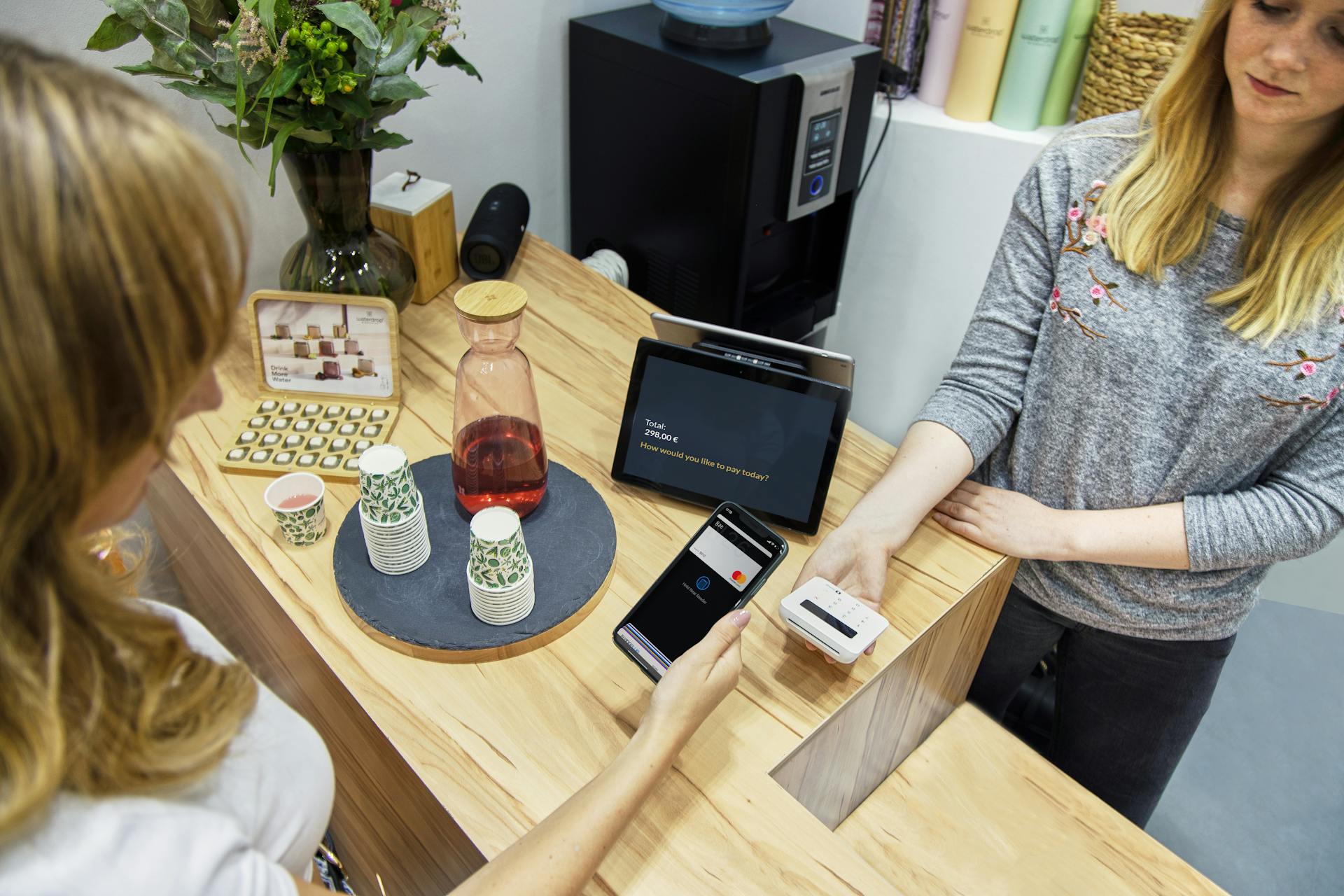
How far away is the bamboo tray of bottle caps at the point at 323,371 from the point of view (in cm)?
121

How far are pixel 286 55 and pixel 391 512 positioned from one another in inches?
21.7

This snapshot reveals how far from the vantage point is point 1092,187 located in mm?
1130

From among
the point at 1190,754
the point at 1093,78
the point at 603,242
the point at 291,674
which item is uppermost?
the point at 1093,78

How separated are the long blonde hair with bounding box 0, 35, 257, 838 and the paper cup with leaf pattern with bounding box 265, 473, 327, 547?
48cm

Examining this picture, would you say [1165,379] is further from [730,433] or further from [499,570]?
[499,570]

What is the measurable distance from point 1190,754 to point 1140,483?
1.11 metres

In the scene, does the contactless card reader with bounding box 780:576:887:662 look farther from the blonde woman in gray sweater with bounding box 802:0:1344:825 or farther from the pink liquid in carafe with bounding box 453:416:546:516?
the pink liquid in carafe with bounding box 453:416:546:516

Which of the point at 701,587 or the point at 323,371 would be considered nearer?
the point at 701,587

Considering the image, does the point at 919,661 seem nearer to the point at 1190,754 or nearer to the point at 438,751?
the point at 438,751

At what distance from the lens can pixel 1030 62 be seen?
1.82 metres

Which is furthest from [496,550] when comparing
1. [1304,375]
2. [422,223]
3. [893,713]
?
[1304,375]

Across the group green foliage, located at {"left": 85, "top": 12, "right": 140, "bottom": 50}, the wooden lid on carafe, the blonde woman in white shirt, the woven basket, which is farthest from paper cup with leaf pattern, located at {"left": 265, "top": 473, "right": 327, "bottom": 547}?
the woven basket

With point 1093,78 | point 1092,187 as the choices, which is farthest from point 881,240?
point 1092,187

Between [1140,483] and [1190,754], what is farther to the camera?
[1190,754]
